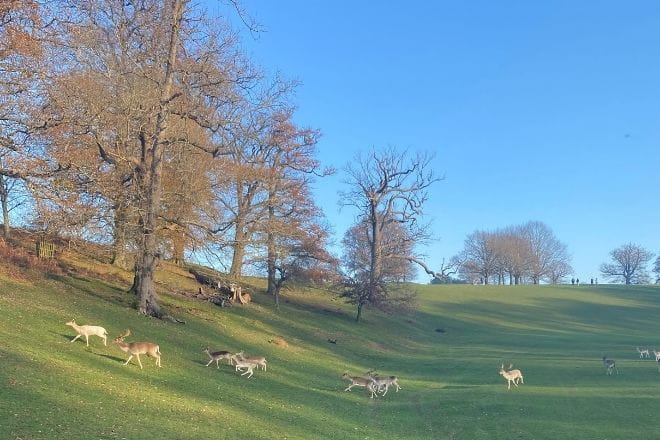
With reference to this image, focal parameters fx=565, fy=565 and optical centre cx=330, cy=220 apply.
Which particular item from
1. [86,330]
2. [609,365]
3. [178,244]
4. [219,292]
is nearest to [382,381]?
[86,330]

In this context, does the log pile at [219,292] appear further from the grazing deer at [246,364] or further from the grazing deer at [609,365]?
the grazing deer at [609,365]

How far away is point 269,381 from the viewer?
23906mm

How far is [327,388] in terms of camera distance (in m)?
25.3

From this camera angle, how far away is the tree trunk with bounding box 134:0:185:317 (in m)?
28.6

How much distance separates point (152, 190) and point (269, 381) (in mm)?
11735

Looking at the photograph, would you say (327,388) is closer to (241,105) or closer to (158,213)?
(158,213)

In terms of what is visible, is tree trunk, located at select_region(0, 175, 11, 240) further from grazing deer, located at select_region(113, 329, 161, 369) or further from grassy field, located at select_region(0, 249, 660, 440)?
grazing deer, located at select_region(113, 329, 161, 369)

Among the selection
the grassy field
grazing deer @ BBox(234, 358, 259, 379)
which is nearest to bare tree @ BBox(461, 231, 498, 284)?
the grassy field

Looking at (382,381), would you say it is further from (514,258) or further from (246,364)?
(514,258)

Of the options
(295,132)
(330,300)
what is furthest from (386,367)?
(330,300)

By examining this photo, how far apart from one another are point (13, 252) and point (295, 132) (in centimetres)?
2830

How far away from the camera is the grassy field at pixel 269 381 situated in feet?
44.1

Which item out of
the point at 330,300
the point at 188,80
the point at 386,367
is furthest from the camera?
the point at 330,300

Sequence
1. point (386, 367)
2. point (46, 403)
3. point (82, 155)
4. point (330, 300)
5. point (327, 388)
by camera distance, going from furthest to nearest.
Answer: point (330, 300)
point (386, 367)
point (82, 155)
point (327, 388)
point (46, 403)
